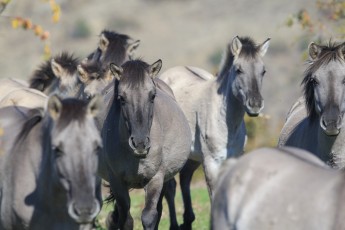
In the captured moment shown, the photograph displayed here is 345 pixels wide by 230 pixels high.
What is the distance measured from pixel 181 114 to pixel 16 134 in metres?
3.58

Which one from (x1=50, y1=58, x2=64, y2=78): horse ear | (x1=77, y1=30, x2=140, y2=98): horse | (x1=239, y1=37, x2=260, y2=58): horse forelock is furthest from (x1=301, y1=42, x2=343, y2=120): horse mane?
(x1=50, y1=58, x2=64, y2=78): horse ear

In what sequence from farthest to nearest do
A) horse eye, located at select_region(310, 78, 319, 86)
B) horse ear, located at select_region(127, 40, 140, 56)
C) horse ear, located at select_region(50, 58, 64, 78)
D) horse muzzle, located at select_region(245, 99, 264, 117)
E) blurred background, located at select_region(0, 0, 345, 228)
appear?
blurred background, located at select_region(0, 0, 345, 228)
horse ear, located at select_region(50, 58, 64, 78)
horse ear, located at select_region(127, 40, 140, 56)
horse muzzle, located at select_region(245, 99, 264, 117)
horse eye, located at select_region(310, 78, 319, 86)

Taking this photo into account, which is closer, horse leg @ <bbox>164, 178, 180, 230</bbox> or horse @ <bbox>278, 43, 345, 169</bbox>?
horse @ <bbox>278, 43, 345, 169</bbox>

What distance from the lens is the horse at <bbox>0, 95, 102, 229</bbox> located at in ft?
23.6

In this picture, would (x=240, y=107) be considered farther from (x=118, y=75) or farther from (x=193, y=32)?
(x=193, y=32)

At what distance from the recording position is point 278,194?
713cm

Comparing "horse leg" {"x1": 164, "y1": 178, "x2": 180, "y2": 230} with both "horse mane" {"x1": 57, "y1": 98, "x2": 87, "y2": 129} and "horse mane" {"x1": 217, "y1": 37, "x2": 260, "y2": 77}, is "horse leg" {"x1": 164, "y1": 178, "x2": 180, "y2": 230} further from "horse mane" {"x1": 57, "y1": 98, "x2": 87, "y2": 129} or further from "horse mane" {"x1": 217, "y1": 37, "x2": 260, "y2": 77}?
"horse mane" {"x1": 57, "y1": 98, "x2": 87, "y2": 129}

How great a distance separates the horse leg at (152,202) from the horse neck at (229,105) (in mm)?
2318

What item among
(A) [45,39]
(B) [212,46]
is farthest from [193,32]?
(A) [45,39]

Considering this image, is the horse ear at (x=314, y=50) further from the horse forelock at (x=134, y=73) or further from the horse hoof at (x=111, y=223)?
the horse hoof at (x=111, y=223)

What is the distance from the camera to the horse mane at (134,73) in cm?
1026

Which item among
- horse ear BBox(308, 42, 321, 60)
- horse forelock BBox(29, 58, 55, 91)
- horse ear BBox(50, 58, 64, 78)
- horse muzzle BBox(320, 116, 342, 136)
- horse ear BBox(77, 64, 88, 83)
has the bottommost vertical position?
horse forelock BBox(29, 58, 55, 91)

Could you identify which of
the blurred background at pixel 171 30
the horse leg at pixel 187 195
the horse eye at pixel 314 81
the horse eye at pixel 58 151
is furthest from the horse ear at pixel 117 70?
the blurred background at pixel 171 30

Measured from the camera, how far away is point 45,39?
7.62m
